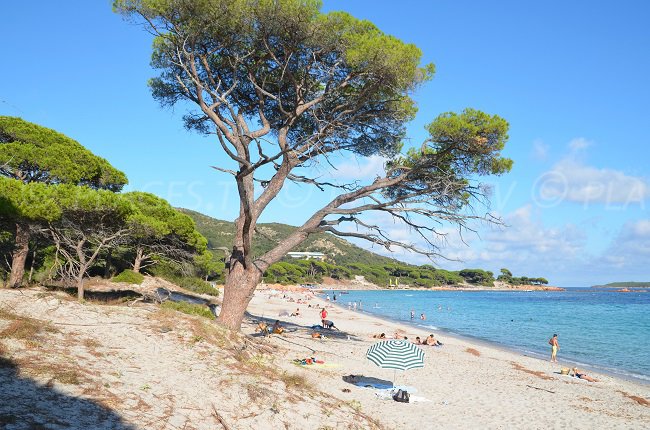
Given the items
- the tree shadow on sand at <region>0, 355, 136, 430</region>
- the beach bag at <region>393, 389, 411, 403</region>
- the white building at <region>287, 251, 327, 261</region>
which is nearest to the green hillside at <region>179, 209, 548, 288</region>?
the white building at <region>287, 251, 327, 261</region>

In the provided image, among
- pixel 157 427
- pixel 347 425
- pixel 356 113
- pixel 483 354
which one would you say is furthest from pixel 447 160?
pixel 483 354

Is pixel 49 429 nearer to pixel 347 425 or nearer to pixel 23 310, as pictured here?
pixel 347 425

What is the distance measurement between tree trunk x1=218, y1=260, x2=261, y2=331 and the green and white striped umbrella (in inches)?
121

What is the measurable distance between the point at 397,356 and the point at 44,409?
6.79m

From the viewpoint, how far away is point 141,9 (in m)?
10.1

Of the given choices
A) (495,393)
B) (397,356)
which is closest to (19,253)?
(397,356)

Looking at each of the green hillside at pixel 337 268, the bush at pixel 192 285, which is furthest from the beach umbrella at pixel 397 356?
the green hillside at pixel 337 268

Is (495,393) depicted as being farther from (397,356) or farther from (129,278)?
(129,278)

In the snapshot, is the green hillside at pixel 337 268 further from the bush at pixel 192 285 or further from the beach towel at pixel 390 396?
the beach towel at pixel 390 396

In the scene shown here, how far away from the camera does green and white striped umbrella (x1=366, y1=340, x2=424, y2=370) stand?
31.8 feet

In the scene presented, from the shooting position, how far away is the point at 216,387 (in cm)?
660

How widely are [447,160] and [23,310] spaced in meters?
9.72

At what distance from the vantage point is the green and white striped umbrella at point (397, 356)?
31.8 ft

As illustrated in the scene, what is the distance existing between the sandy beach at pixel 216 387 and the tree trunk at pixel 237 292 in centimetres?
58
